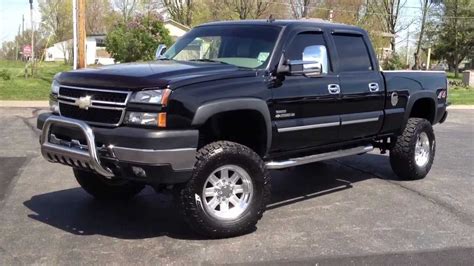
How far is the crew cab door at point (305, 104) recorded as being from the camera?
5.76m

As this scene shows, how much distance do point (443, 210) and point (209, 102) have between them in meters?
3.12

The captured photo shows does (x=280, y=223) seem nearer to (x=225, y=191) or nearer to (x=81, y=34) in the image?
(x=225, y=191)

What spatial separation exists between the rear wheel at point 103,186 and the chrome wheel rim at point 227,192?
4.48 feet

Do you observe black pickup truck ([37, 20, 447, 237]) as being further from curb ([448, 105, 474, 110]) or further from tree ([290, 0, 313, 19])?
tree ([290, 0, 313, 19])

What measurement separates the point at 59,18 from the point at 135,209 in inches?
2361

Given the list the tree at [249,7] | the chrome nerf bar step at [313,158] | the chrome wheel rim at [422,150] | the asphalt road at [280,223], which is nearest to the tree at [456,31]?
the tree at [249,7]

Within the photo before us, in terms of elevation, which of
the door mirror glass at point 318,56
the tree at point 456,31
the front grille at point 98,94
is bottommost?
the front grille at point 98,94

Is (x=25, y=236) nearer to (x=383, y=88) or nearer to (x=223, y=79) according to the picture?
(x=223, y=79)

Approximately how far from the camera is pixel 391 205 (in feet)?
21.8

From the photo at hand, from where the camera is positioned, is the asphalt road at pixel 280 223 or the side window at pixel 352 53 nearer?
the asphalt road at pixel 280 223

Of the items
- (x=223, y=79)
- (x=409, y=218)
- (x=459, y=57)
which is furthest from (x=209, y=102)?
(x=459, y=57)

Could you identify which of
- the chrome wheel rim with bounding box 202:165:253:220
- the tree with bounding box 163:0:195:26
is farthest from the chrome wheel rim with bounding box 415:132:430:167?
the tree with bounding box 163:0:195:26

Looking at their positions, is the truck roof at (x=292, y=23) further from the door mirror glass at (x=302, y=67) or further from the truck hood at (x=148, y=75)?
the truck hood at (x=148, y=75)

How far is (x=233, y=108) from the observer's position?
5207mm
